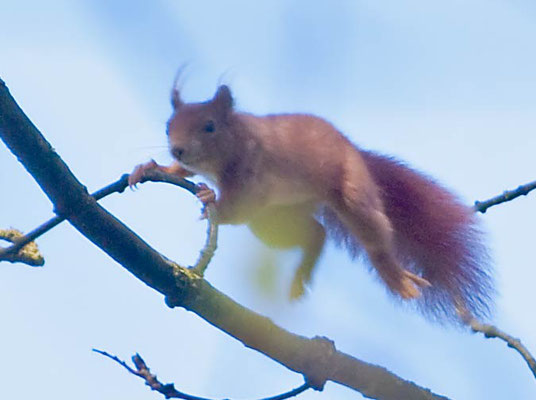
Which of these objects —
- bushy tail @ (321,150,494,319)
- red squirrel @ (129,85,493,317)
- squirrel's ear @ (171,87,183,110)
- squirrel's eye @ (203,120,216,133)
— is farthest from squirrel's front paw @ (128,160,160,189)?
bushy tail @ (321,150,494,319)

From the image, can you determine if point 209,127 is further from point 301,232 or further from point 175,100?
point 301,232

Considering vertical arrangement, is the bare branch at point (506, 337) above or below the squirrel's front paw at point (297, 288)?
below

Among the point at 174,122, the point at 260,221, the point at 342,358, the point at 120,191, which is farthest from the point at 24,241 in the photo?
the point at 174,122

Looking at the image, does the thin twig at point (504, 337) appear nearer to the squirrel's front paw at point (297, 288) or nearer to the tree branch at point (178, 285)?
the tree branch at point (178, 285)

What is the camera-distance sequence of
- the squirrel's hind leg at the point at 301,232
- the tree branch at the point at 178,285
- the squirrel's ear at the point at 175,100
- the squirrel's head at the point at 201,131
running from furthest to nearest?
the squirrel's ear at the point at 175,100
the squirrel's head at the point at 201,131
the squirrel's hind leg at the point at 301,232
the tree branch at the point at 178,285

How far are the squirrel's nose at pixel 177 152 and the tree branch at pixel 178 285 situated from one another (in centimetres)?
98

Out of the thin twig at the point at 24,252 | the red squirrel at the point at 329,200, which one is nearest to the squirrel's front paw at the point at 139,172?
the red squirrel at the point at 329,200

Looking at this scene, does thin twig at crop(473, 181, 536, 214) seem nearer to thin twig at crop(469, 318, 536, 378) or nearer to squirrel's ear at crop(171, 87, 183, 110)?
thin twig at crop(469, 318, 536, 378)

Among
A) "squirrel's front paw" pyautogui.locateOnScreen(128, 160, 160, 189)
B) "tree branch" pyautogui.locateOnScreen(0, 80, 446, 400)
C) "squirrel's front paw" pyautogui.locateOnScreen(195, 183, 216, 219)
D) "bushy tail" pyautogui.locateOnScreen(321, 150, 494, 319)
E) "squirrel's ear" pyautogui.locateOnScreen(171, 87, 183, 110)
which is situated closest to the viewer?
"tree branch" pyautogui.locateOnScreen(0, 80, 446, 400)

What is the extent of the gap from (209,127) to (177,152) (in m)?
0.28

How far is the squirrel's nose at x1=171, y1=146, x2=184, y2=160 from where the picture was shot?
2.76 m

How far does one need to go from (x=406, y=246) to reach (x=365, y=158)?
1.29ft

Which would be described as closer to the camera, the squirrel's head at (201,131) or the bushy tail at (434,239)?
the squirrel's head at (201,131)

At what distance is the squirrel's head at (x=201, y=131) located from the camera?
282 cm
